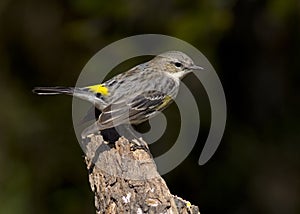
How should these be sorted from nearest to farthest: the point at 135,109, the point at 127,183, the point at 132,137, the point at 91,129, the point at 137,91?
the point at 127,183 → the point at 91,129 → the point at 132,137 → the point at 135,109 → the point at 137,91

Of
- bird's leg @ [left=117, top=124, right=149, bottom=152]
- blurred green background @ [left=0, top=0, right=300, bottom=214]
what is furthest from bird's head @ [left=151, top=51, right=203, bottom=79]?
blurred green background @ [left=0, top=0, right=300, bottom=214]

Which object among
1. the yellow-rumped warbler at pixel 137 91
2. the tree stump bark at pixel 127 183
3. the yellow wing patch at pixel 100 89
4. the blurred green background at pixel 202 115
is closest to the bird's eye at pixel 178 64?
the yellow-rumped warbler at pixel 137 91

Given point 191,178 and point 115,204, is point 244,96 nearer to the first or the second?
point 191,178

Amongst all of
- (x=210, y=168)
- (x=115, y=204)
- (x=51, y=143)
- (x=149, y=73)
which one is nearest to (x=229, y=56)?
(x=210, y=168)

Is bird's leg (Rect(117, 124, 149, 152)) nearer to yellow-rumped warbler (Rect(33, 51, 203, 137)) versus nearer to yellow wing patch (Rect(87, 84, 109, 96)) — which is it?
yellow-rumped warbler (Rect(33, 51, 203, 137))

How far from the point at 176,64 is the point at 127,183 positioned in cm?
183

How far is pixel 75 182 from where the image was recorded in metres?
8.86

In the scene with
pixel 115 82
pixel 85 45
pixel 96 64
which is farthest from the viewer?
pixel 85 45

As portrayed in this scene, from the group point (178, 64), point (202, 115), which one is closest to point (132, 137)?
point (178, 64)

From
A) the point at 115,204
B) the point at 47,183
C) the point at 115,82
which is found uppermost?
the point at 115,82

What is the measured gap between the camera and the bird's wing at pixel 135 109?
5.50 metres

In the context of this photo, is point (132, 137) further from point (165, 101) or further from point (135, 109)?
→ point (165, 101)

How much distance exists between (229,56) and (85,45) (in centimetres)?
153

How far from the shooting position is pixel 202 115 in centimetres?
867
